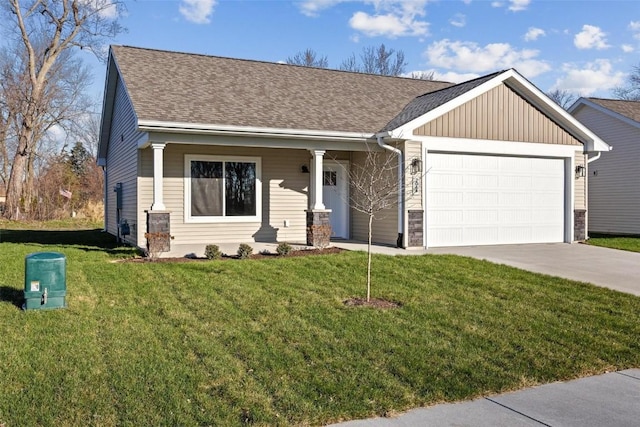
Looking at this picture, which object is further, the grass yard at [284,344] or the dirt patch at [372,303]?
the dirt patch at [372,303]

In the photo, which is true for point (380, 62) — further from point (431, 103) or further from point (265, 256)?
point (265, 256)

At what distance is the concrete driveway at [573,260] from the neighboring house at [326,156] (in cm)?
83

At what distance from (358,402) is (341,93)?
12107 mm

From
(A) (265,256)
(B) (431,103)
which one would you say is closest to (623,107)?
(B) (431,103)

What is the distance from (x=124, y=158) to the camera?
14.7 metres

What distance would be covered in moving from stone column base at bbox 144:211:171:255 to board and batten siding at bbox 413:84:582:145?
580cm

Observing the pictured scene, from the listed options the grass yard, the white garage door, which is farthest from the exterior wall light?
the grass yard

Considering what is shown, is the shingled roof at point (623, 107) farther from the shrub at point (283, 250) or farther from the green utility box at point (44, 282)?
the green utility box at point (44, 282)

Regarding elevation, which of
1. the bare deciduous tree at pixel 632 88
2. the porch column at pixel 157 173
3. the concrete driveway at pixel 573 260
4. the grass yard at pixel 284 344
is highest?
the bare deciduous tree at pixel 632 88

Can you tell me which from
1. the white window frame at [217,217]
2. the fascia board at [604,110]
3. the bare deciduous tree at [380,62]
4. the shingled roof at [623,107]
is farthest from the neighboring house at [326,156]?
the bare deciduous tree at [380,62]

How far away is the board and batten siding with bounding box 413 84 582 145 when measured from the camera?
491 inches

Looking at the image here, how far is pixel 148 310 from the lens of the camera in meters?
6.46

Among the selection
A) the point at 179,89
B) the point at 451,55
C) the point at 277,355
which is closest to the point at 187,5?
the point at 179,89

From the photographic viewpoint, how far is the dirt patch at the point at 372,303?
6762 millimetres
